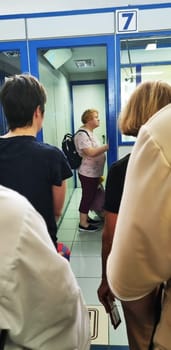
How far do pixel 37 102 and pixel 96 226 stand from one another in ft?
9.18

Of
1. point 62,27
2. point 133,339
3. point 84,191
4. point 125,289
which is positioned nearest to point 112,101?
point 62,27

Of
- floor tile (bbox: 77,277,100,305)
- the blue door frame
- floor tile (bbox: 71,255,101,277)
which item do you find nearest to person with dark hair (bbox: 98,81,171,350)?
floor tile (bbox: 77,277,100,305)

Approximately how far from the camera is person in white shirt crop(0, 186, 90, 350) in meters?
0.50

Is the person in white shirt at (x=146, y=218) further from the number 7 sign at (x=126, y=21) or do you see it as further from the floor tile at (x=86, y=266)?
the number 7 sign at (x=126, y=21)

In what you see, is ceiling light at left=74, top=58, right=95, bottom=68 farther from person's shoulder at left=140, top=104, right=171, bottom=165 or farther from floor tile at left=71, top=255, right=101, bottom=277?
person's shoulder at left=140, top=104, right=171, bottom=165

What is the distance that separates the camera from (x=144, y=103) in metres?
1.30

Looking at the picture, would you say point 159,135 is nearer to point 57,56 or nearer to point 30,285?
point 30,285

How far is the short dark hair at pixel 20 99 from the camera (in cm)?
129

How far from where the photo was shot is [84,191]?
3.70 m

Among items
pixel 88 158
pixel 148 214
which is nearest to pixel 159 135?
pixel 148 214

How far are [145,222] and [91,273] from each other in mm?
2327

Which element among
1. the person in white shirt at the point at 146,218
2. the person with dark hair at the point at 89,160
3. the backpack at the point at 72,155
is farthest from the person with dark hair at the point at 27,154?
the backpack at the point at 72,155

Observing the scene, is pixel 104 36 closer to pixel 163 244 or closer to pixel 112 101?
pixel 112 101

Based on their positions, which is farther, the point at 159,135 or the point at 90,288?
the point at 90,288
